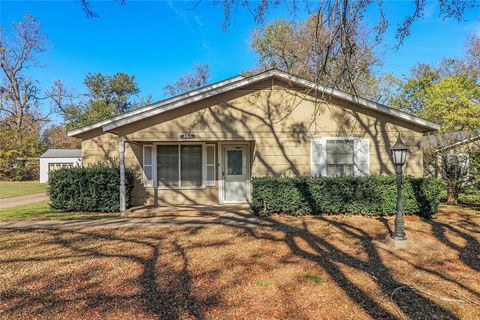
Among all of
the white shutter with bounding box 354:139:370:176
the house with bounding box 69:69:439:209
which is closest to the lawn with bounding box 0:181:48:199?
the house with bounding box 69:69:439:209

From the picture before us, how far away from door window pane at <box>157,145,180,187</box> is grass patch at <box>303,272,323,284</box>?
6669 mm

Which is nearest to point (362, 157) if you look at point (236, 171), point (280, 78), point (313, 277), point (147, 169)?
point (280, 78)

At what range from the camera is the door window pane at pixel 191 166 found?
31.8 ft

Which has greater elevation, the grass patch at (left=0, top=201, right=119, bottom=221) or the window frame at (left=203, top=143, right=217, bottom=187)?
the window frame at (left=203, top=143, right=217, bottom=187)

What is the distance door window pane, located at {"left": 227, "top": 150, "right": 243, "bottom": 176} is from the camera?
379 inches

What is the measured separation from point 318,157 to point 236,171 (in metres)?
2.84

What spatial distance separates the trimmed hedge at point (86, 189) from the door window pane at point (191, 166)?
2.19 m

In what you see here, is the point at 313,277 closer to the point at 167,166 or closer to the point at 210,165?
the point at 210,165

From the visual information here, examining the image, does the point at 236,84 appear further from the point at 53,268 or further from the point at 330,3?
the point at 53,268

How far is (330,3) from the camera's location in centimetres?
466

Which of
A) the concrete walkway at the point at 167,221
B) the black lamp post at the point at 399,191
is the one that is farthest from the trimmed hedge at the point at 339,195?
the black lamp post at the point at 399,191

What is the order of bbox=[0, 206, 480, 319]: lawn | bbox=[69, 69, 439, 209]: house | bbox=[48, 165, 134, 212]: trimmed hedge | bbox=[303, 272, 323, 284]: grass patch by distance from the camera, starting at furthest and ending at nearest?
bbox=[69, 69, 439, 209]: house < bbox=[48, 165, 134, 212]: trimmed hedge < bbox=[303, 272, 323, 284]: grass patch < bbox=[0, 206, 480, 319]: lawn

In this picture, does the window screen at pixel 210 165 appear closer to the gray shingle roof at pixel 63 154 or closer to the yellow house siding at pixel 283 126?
the yellow house siding at pixel 283 126

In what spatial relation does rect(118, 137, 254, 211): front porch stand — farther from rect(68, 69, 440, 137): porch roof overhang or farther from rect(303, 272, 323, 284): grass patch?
rect(303, 272, 323, 284): grass patch
